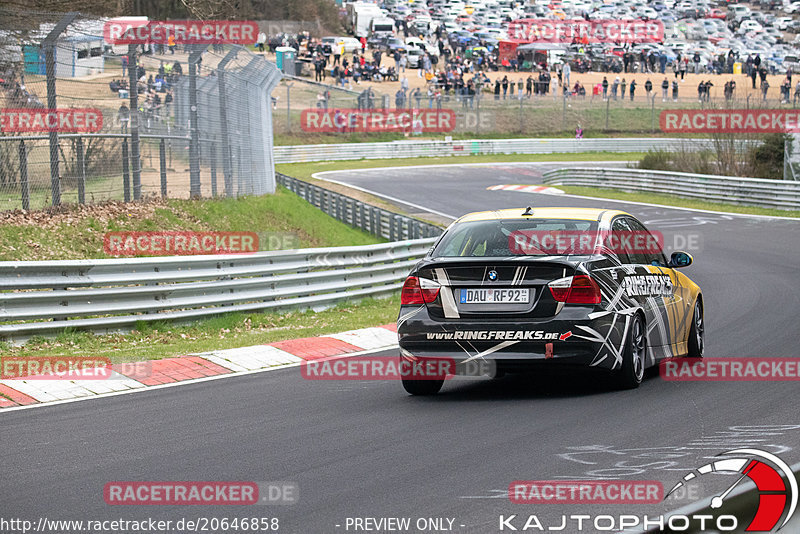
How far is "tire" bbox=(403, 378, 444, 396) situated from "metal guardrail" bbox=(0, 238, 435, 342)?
4.41m

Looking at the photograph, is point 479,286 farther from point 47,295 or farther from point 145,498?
point 47,295

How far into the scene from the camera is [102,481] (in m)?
5.66

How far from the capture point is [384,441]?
661cm

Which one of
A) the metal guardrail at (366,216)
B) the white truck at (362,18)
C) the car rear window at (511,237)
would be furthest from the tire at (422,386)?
the white truck at (362,18)

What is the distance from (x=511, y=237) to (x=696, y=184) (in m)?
27.7

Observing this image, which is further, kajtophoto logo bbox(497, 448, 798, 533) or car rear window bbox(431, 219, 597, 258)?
car rear window bbox(431, 219, 597, 258)

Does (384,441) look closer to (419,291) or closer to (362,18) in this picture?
(419,291)

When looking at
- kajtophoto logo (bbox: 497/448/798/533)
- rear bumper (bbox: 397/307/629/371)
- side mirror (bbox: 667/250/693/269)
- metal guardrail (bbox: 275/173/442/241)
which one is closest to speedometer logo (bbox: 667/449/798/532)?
kajtophoto logo (bbox: 497/448/798/533)

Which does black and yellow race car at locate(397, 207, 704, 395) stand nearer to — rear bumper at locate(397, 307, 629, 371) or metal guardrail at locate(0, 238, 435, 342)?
rear bumper at locate(397, 307, 629, 371)

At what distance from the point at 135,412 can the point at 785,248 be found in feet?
57.9

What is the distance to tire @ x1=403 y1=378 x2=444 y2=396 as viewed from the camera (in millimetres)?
8289

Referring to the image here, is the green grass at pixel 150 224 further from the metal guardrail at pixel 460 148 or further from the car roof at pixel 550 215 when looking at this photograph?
the metal guardrail at pixel 460 148

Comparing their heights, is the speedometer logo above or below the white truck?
below

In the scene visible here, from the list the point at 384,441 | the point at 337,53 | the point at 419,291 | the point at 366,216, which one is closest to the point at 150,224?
the point at 419,291
